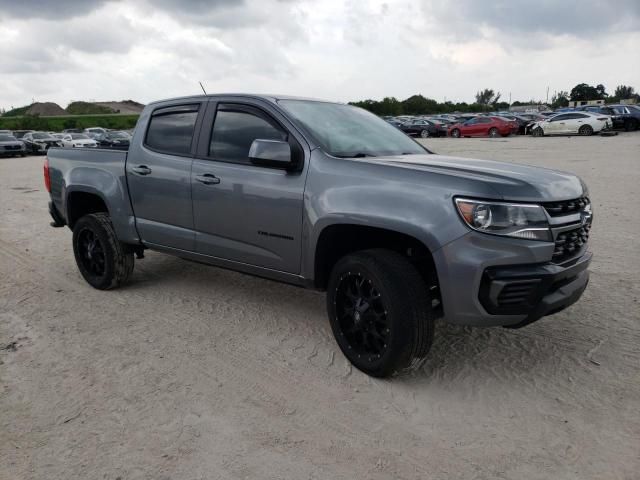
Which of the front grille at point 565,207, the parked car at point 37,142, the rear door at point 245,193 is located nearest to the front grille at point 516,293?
the front grille at point 565,207

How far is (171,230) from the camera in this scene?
480 centimetres

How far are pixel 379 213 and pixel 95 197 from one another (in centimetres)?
344

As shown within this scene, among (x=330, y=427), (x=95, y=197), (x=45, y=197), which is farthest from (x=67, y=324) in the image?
(x=45, y=197)

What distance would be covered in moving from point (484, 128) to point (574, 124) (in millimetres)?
5099

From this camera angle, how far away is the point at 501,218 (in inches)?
122

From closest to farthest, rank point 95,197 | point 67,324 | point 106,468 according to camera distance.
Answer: point 106,468 → point 67,324 → point 95,197

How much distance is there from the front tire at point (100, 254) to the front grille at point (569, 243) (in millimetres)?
3816

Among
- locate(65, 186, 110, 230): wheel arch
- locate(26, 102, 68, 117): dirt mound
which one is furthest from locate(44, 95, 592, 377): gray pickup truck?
locate(26, 102, 68, 117): dirt mound

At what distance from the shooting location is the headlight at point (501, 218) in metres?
3.09

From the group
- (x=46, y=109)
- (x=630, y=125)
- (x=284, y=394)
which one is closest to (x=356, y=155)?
(x=284, y=394)

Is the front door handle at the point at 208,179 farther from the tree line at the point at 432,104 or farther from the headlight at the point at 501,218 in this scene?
the tree line at the point at 432,104

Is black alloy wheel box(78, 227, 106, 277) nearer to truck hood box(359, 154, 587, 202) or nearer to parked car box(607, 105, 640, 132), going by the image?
truck hood box(359, 154, 587, 202)

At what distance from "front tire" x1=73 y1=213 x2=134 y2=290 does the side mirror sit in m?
2.21

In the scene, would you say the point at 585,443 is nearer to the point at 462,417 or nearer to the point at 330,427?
the point at 462,417
